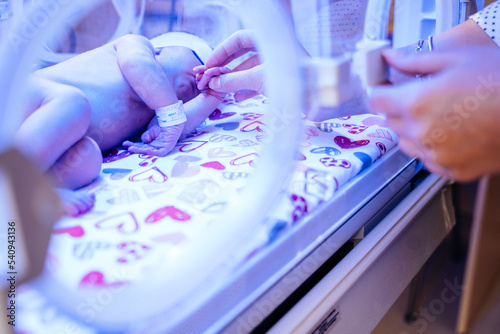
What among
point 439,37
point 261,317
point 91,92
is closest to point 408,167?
point 439,37

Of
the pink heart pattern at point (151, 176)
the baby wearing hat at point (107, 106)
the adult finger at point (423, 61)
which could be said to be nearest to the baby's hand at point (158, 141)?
the baby wearing hat at point (107, 106)

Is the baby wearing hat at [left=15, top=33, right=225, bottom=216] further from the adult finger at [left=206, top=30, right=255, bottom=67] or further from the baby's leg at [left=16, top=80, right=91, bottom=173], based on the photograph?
the adult finger at [left=206, top=30, right=255, bottom=67]

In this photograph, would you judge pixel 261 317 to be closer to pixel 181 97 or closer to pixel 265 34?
pixel 265 34

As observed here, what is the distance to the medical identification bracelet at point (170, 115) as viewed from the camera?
40.4 inches

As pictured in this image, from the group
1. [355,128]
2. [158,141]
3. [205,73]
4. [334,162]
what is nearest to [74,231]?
[158,141]

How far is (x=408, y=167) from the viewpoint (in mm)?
1192

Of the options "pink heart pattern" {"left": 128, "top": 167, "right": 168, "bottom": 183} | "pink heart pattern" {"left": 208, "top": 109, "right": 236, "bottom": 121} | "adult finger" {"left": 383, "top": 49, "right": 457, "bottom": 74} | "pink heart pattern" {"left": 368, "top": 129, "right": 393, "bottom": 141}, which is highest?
"adult finger" {"left": 383, "top": 49, "right": 457, "bottom": 74}

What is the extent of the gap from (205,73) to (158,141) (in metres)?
0.31

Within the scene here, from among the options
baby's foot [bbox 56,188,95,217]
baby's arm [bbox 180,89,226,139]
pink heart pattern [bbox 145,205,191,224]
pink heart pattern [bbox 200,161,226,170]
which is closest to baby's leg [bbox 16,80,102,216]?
baby's foot [bbox 56,188,95,217]

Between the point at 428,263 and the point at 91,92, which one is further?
the point at 428,263

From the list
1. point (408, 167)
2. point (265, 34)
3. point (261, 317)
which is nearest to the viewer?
point (265, 34)

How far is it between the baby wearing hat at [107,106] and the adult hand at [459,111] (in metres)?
0.53

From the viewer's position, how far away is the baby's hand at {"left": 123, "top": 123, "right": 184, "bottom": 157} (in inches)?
38.9

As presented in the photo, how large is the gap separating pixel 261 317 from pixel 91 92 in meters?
0.67
